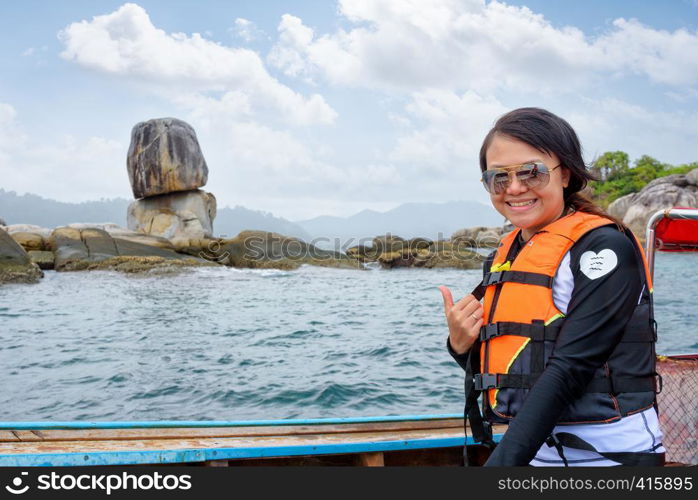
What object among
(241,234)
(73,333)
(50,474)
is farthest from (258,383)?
(241,234)

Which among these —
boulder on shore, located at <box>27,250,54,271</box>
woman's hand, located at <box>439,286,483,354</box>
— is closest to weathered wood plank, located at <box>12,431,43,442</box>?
woman's hand, located at <box>439,286,483,354</box>

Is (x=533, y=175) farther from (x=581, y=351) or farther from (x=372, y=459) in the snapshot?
(x=372, y=459)

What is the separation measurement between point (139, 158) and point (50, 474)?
35808 mm

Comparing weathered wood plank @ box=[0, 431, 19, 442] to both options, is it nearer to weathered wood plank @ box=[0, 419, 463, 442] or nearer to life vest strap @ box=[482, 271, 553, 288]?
weathered wood plank @ box=[0, 419, 463, 442]

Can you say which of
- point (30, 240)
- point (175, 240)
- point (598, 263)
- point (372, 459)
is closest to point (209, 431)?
point (372, 459)

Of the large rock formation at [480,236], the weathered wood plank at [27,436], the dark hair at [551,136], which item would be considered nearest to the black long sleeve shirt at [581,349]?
the dark hair at [551,136]

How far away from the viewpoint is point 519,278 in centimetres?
207

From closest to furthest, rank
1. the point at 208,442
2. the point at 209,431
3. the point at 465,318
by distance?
the point at 465,318, the point at 208,442, the point at 209,431

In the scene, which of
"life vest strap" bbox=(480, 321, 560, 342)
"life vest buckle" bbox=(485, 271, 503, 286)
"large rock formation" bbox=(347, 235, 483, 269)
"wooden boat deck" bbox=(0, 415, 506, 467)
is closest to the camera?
"life vest strap" bbox=(480, 321, 560, 342)

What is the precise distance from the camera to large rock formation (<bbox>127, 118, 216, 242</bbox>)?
3463 centimetres

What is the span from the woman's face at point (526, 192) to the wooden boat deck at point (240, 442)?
1.78 metres

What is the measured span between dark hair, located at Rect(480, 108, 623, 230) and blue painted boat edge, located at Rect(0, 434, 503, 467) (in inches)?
74.4

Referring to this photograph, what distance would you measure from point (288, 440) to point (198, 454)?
1.68ft

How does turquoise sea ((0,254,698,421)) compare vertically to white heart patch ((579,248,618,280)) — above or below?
below
